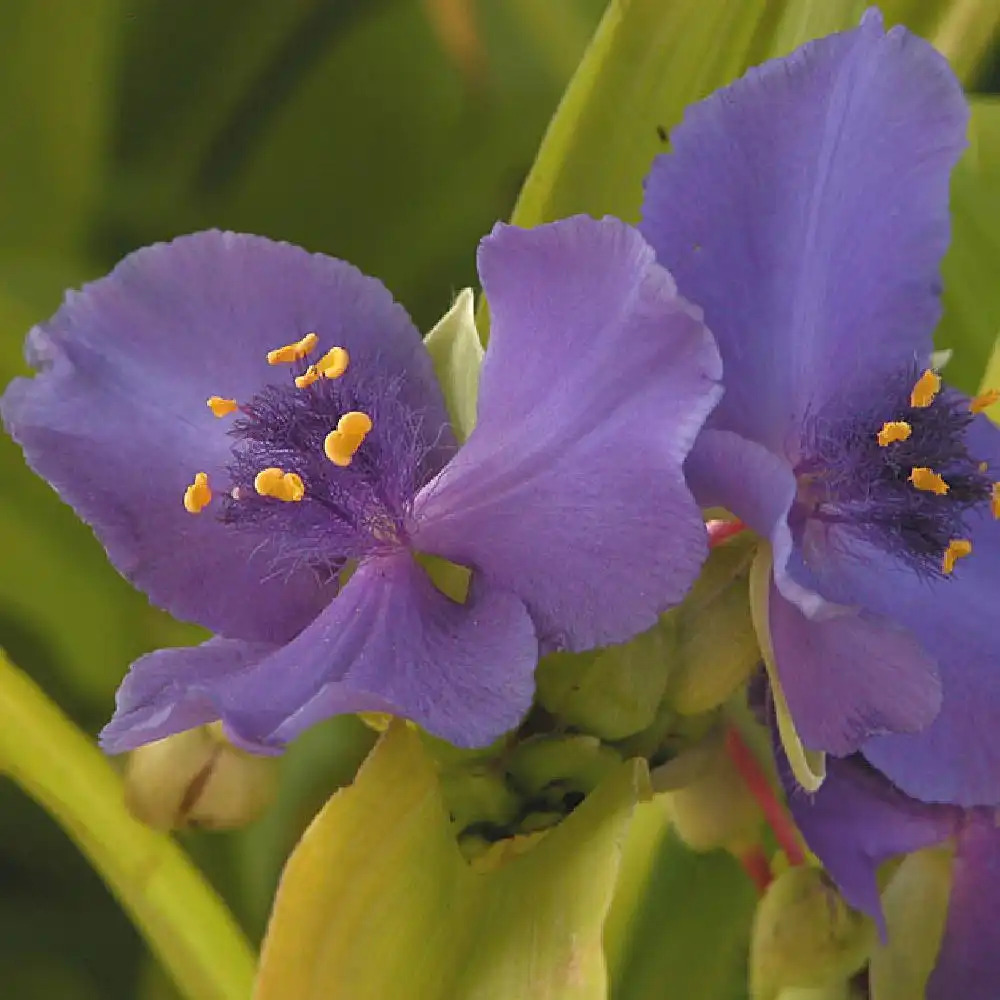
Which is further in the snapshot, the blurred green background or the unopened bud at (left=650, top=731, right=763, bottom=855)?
the blurred green background

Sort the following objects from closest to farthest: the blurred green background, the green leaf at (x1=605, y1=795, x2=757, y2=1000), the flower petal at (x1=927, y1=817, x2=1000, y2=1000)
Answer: the flower petal at (x1=927, y1=817, x2=1000, y2=1000) → the green leaf at (x1=605, y1=795, x2=757, y2=1000) → the blurred green background

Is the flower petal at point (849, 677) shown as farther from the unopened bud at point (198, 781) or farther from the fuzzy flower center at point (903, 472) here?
the unopened bud at point (198, 781)

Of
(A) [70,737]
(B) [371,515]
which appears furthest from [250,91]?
(B) [371,515]

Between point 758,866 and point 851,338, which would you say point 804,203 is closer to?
point 851,338

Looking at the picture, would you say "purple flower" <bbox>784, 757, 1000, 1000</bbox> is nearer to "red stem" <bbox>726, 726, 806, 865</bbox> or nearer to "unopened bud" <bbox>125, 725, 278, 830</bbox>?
"red stem" <bbox>726, 726, 806, 865</bbox>

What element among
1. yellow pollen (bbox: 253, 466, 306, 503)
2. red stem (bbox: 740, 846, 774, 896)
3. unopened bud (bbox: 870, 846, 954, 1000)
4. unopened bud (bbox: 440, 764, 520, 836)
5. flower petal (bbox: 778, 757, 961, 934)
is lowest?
red stem (bbox: 740, 846, 774, 896)

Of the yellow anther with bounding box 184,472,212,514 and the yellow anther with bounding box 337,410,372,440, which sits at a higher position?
the yellow anther with bounding box 184,472,212,514

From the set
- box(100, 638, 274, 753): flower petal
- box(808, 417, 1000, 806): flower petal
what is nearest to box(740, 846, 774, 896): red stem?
box(808, 417, 1000, 806): flower petal
